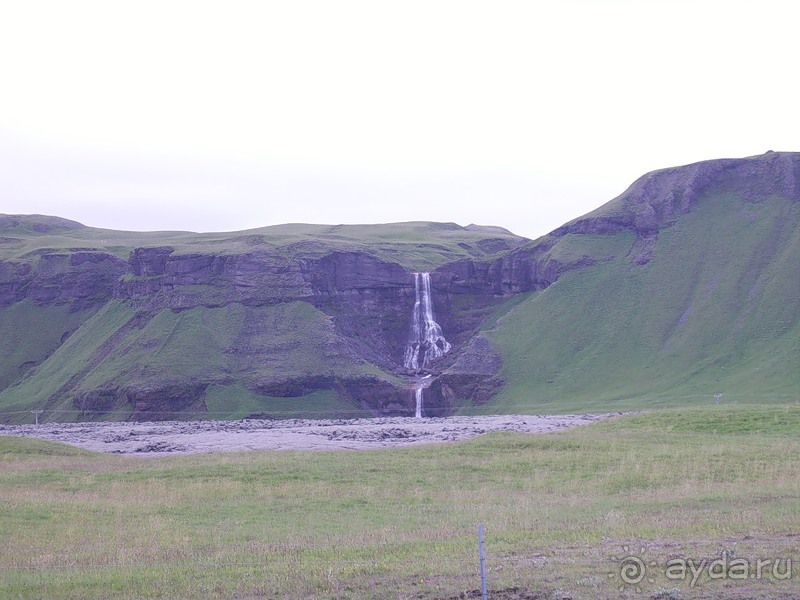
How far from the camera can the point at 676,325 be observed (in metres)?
141

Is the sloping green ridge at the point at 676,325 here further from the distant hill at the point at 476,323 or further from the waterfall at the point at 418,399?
the waterfall at the point at 418,399

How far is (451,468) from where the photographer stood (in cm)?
4203

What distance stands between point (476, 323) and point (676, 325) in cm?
4407

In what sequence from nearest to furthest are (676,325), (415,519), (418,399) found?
(415,519), (676,325), (418,399)

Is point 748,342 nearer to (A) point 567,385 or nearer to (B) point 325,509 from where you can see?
(A) point 567,385

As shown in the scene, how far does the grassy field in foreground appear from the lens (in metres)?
19.7

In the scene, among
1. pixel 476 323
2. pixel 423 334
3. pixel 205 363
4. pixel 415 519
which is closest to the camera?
pixel 415 519

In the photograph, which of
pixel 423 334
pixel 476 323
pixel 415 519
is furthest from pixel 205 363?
pixel 415 519

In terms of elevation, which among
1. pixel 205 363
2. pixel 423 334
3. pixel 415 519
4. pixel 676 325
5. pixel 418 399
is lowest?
pixel 418 399

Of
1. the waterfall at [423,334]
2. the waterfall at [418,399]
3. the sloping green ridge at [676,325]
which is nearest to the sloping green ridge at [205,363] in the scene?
the waterfall at [418,399]

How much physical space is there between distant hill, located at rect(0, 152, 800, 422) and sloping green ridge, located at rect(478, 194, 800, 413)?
31cm

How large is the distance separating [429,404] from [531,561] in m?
127

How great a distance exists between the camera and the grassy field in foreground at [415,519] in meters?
19.7

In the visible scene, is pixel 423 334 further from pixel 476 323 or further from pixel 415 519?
pixel 415 519
